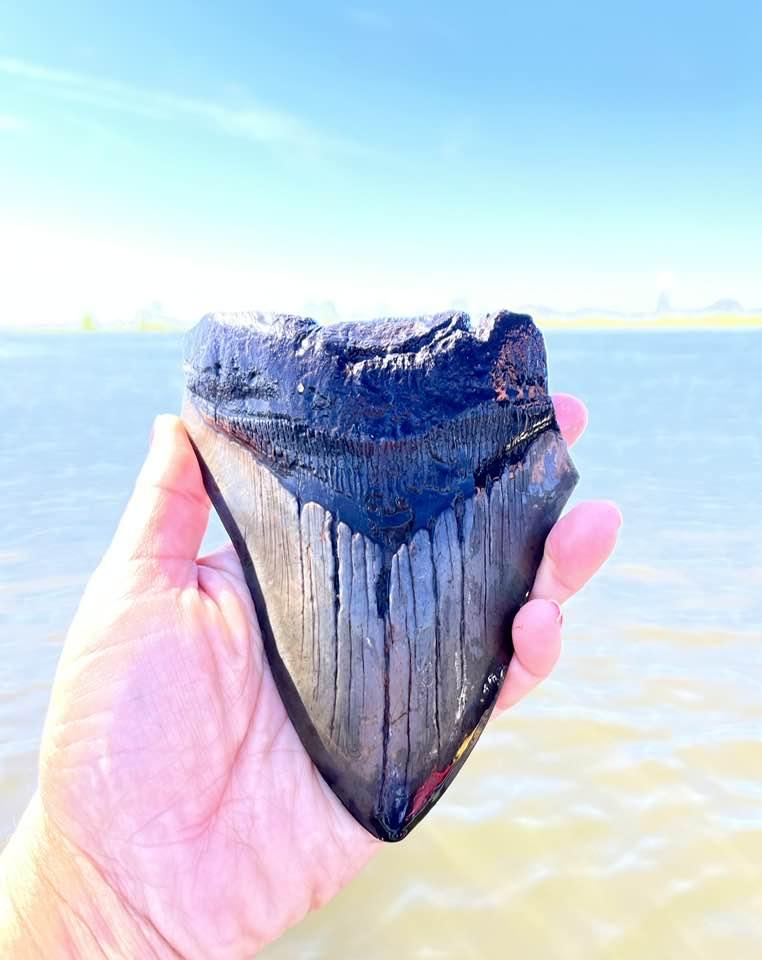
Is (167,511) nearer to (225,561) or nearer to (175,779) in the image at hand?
(225,561)

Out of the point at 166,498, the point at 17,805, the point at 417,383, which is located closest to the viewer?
the point at 417,383

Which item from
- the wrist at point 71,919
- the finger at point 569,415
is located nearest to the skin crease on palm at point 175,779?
the wrist at point 71,919

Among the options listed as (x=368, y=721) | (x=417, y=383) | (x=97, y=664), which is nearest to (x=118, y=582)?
(x=97, y=664)

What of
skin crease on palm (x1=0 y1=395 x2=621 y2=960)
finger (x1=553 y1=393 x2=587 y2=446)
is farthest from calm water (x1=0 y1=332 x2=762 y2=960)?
finger (x1=553 y1=393 x2=587 y2=446)

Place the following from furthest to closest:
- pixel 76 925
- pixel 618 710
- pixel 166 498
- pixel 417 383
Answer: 1. pixel 618 710
2. pixel 166 498
3. pixel 417 383
4. pixel 76 925

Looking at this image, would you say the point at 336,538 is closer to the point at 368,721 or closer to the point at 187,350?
the point at 368,721

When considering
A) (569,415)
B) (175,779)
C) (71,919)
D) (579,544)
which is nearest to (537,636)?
(579,544)

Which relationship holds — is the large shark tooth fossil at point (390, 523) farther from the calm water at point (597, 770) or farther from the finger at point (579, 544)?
the calm water at point (597, 770)
